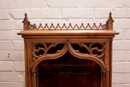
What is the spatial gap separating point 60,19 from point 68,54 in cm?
40

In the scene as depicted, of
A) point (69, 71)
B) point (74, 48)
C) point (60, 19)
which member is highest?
point (60, 19)

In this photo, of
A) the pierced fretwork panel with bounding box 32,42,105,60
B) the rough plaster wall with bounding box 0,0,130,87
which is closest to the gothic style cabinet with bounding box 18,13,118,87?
the pierced fretwork panel with bounding box 32,42,105,60

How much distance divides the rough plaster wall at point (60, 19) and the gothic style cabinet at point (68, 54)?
0.34 meters

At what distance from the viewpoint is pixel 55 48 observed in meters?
0.94

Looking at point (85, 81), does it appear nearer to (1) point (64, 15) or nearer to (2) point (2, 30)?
(1) point (64, 15)

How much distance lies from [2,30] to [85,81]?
66 cm

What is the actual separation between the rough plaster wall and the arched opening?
34cm

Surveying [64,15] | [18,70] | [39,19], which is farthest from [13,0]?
[18,70]

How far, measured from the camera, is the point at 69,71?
3.16ft

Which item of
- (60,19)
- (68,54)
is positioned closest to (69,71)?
(68,54)

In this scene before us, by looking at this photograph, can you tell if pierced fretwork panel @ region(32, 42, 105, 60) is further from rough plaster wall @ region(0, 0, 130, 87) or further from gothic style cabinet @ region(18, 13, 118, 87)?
rough plaster wall @ region(0, 0, 130, 87)

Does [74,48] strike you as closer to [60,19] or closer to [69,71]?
[69,71]

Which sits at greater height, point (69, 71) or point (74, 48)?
point (74, 48)

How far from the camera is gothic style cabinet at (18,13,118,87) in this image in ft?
2.85
